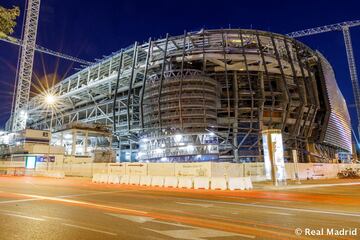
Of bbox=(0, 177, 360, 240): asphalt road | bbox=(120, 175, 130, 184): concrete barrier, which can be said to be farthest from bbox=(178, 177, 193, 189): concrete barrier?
bbox=(0, 177, 360, 240): asphalt road

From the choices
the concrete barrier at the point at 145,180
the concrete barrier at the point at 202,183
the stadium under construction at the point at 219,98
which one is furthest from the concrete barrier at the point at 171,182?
the stadium under construction at the point at 219,98

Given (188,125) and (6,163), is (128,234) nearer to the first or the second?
(188,125)

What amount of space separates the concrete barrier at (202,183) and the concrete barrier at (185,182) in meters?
0.48

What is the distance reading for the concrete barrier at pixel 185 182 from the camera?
20.7 metres

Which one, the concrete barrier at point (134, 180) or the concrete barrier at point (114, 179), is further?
the concrete barrier at point (114, 179)

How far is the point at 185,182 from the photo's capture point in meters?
21.0

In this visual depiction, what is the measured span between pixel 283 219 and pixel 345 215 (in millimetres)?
2568

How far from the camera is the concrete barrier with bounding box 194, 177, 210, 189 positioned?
19766mm

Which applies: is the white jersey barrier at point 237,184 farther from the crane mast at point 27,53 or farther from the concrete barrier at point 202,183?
the crane mast at point 27,53

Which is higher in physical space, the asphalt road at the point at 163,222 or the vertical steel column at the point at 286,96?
the vertical steel column at the point at 286,96

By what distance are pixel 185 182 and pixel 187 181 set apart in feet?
0.66

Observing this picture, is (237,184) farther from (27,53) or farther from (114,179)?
(27,53)

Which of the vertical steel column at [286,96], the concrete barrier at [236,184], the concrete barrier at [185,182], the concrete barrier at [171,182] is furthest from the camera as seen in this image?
the vertical steel column at [286,96]

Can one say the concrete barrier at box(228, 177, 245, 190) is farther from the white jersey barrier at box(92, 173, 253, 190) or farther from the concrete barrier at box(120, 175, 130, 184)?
the concrete barrier at box(120, 175, 130, 184)
